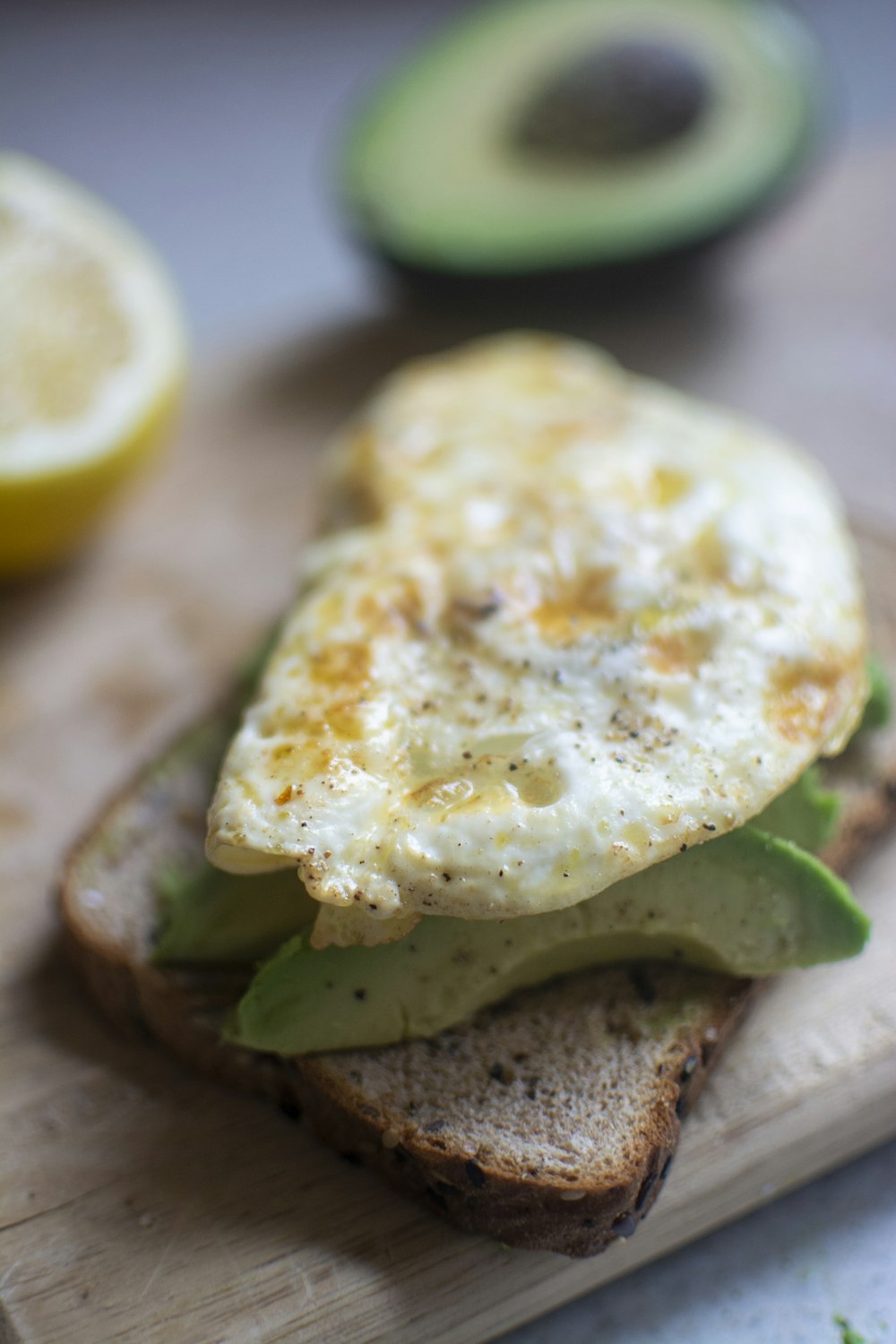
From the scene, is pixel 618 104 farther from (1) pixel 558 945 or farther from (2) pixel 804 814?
(1) pixel 558 945

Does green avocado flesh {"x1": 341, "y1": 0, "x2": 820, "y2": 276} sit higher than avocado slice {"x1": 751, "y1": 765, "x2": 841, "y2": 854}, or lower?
higher

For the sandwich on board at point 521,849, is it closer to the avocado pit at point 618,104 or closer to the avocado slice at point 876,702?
the avocado slice at point 876,702

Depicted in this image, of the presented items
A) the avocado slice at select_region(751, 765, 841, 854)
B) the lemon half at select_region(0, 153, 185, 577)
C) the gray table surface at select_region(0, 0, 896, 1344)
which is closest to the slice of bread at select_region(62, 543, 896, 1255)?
the avocado slice at select_region(751, 765, 841, 854)

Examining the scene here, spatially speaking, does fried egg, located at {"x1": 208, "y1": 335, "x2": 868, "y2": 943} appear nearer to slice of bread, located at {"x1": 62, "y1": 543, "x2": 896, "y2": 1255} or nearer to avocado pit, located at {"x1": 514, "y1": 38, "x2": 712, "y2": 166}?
slice of bread, located at {"x1": 62, "y1": 543, "x2": 896, "y2": 1255}

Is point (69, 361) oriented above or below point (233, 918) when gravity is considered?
above

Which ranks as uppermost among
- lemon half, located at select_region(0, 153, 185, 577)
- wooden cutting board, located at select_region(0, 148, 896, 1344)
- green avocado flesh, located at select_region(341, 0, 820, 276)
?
green avocado flesh, located at select_region(341, 0, 820, 276)

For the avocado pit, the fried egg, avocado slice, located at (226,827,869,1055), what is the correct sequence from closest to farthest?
the fried egg < avocado slice, located at (226,827,869,1055) < the avocado pit

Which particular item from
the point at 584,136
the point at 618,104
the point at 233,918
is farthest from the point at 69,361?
the point at 618,104

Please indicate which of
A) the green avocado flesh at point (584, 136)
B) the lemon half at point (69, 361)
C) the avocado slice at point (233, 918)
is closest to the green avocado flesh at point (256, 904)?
the avocado slice at point (233, 918)
